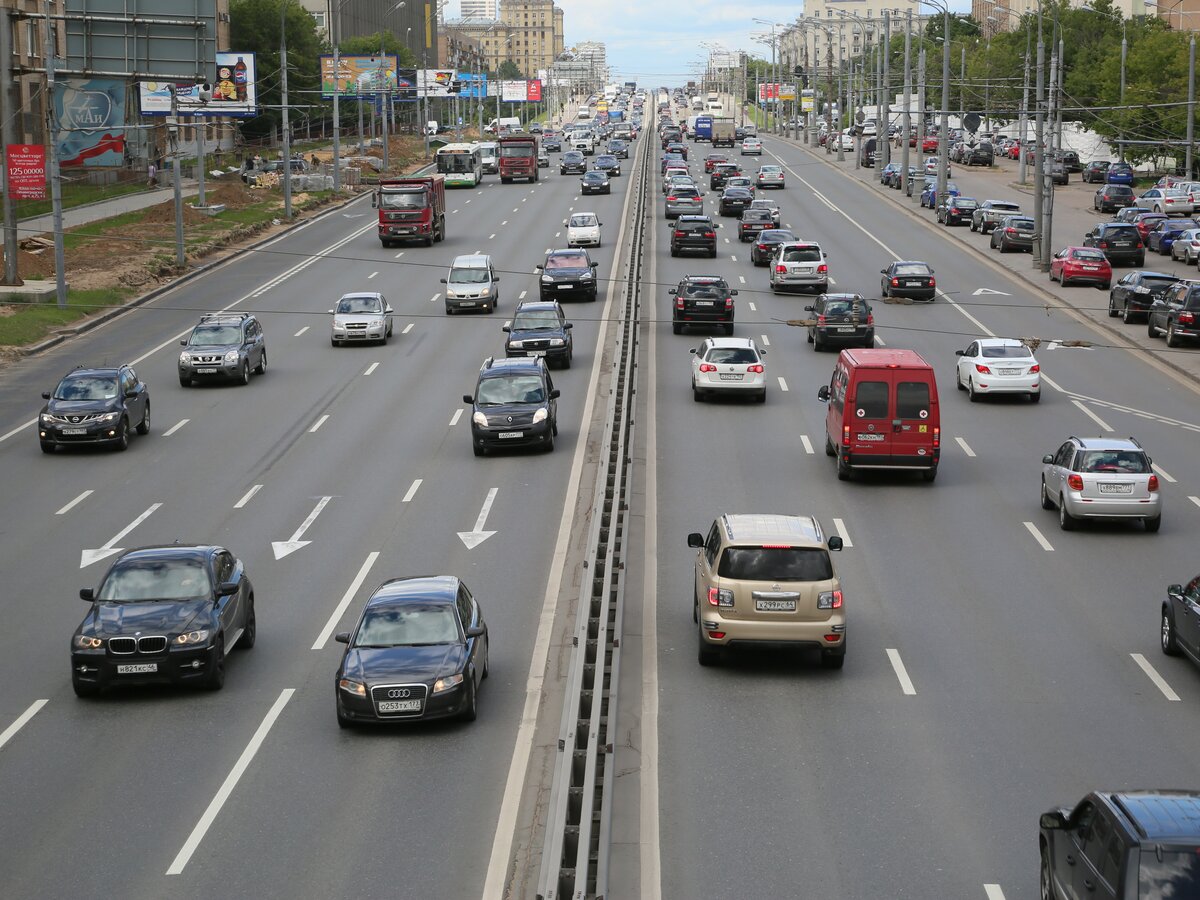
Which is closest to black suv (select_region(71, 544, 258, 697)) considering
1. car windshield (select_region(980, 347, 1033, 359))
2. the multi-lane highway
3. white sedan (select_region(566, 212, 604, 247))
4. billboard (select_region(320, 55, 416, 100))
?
the multi-lane highway

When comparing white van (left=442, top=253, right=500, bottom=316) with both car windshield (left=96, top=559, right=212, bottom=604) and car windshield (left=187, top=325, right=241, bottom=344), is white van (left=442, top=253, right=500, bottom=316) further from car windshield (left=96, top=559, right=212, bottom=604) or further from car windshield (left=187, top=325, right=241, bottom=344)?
car windshield (left=96, top=559, right=212, bottom=604)

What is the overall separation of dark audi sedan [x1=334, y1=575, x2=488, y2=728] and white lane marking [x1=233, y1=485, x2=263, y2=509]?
10.7 metres

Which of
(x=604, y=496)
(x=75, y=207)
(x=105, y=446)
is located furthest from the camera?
(x=75, y=207)

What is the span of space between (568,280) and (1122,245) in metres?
24.2

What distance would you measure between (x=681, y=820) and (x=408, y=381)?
27.8 m

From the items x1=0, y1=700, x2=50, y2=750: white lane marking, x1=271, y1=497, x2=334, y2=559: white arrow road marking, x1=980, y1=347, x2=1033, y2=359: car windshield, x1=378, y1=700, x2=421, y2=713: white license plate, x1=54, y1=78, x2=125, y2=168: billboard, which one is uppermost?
x1=54, y1=78, x2=125, y2=168: billboard

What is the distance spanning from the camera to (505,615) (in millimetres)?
22219

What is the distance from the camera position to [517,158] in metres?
98.6

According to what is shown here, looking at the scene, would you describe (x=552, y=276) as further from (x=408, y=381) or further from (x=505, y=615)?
(x=505, y=615)

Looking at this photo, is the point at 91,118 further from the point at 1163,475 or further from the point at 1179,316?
the point at 1163,475

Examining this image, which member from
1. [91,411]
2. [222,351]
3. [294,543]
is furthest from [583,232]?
[294,543]

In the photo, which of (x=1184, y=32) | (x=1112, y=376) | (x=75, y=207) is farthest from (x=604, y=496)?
(x=1184, y=32)

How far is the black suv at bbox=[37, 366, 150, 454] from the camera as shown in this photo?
1328 inches

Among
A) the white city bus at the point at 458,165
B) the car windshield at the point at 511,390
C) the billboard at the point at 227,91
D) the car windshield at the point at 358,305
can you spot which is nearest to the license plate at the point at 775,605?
the car windshield at the point at 511,390
